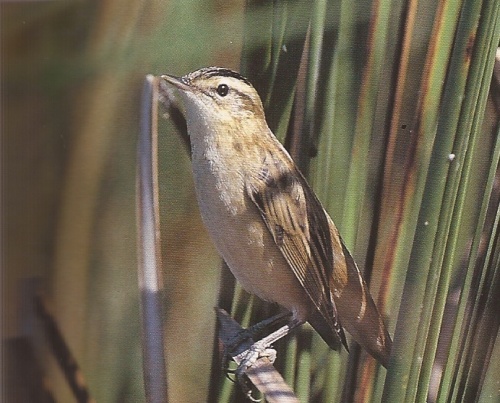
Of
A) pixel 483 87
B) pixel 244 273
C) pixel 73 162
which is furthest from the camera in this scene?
pixel 73 162

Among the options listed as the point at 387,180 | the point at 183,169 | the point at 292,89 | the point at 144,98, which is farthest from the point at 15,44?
the point at 387,180

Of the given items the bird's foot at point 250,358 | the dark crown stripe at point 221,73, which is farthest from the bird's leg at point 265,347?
the dark crown stripe at point 221,73

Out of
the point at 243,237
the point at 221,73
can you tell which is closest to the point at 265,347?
the point at 243,237

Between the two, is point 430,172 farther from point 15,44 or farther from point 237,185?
point 15,44

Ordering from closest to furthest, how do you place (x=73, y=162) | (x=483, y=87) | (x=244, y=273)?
(x=483, y=87)
(x=244, y=273)
(x=73, y=162)

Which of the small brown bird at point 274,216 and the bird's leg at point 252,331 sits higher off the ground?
the small brown bird at point 274,216

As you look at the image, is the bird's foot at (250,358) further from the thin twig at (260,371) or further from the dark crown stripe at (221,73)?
the dark crown stripe at (221,73)

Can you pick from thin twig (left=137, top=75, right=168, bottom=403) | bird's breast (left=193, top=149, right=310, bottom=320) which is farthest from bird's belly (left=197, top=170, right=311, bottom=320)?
thin twig (left=137, top=75, right=168, bottom=403)
